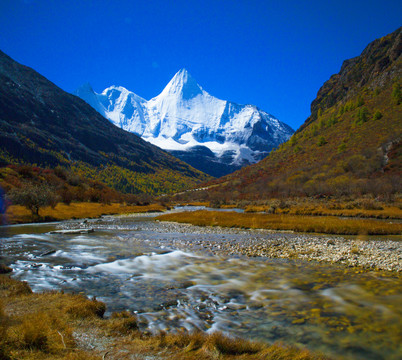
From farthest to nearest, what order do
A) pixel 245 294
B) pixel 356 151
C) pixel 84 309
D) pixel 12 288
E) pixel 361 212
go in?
1. pixel 356 151
2. pixel 361 212
3. pixel 245 294
4. pixel 12 288
5. pixel 84 309

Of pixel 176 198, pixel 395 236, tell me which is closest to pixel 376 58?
pixel 176 198

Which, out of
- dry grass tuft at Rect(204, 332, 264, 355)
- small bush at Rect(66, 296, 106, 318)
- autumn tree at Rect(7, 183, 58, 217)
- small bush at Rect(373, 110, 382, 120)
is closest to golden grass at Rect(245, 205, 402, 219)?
dry grass tuft at Rect(204, 332, 264, 355)

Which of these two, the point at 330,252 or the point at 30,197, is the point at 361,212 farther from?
the point at 30,197

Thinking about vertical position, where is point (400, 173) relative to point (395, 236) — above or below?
above

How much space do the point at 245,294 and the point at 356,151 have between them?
95.4 metres

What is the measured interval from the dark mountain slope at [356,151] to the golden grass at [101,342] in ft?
205

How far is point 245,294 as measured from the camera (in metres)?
10.4

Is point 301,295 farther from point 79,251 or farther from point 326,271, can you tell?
point 79,251

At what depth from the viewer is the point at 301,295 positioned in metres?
10.2

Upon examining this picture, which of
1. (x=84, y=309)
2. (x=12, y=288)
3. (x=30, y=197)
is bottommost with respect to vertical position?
(x=12, y=288)

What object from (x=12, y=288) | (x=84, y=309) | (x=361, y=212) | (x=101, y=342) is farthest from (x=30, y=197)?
(x=361, y=212)

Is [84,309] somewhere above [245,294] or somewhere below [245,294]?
above

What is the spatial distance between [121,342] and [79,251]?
15.7 metres

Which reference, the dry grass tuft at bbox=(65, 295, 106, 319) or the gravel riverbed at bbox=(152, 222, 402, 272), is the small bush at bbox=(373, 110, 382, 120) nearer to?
the gravel riverbed at bbox=(152, 222, 402, 272)
